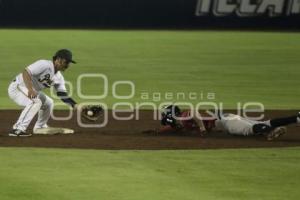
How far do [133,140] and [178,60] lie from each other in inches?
555

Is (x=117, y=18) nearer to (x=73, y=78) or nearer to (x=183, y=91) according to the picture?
(x=73, y=78)

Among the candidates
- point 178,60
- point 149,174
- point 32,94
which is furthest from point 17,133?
point 178,60

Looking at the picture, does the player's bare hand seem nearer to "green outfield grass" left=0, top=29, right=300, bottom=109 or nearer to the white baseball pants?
the white baseball pants

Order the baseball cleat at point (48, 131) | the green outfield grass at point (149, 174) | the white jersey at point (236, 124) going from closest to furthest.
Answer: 1. the green outfield grass at point (149, 174)
2. the white jersey at point (236, 124)
3. the baseball cleat at point (48, 131)

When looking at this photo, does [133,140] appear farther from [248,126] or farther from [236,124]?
[248,126]

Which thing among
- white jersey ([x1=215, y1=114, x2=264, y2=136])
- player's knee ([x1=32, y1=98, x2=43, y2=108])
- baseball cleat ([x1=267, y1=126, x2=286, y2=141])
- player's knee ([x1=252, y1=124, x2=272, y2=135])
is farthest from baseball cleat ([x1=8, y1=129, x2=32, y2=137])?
baseball cleat ([x1=267, y1=126, x2=286, y2=141])

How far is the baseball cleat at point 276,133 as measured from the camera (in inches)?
493

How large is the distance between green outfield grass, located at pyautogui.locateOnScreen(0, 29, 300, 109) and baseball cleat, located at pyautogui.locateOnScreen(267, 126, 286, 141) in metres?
4.61

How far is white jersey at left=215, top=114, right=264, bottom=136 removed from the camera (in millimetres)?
12844

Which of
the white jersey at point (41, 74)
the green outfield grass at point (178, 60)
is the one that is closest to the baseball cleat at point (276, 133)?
the white jersey at point (41, 74)

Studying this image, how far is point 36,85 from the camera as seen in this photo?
1268 centimetres

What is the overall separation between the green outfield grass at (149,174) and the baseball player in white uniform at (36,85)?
0.93 meters

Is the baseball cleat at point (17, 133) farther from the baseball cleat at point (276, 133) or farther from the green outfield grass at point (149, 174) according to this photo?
the baseball cleat at point (276, 133)

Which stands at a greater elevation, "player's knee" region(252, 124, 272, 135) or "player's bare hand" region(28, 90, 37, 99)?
"player's bare hand" region(28, 90, 37, 99)
